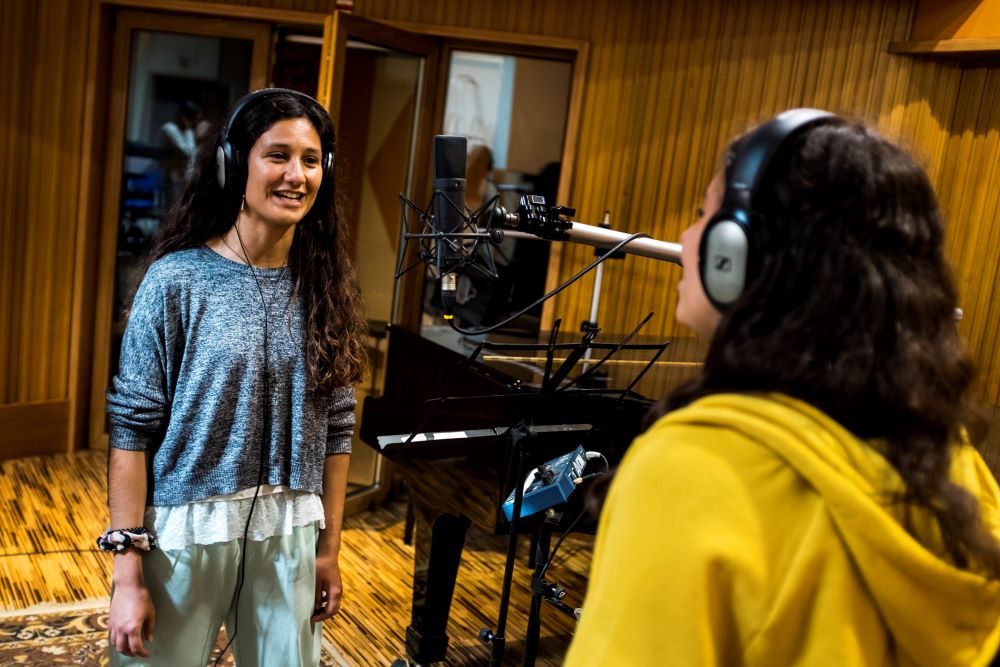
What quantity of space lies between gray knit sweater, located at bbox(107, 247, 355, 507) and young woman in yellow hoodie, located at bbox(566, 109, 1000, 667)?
0.97 m

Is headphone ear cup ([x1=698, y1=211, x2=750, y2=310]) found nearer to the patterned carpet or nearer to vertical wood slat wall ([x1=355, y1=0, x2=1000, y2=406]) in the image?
the patterned carpet

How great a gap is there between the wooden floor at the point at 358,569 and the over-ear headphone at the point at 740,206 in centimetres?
241

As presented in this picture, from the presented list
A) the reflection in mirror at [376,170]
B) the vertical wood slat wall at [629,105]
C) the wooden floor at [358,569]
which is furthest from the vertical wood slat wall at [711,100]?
the wooden floor at [358,569]

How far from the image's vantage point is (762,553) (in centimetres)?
73

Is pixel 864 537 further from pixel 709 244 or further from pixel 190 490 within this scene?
pixel 190 490

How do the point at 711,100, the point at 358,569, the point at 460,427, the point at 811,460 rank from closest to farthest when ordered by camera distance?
the point at 811,460, the point at 460,427, the point at 358,569, the point at 711,100

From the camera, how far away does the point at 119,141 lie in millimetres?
4488

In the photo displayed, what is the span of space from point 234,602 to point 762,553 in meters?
1.21

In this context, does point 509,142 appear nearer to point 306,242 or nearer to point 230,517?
point 306,242

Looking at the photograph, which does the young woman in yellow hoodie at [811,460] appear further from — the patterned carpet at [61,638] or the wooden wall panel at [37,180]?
the wooden wall panel at [37,180]

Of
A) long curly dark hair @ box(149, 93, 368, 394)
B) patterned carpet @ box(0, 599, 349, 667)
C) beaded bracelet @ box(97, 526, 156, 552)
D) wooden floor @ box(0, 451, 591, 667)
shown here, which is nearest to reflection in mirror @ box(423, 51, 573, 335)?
wooden floor @ box(0, 451, 591, 667)

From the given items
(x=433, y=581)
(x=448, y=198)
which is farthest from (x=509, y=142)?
(x=448, y=198)

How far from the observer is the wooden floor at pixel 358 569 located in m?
3.10

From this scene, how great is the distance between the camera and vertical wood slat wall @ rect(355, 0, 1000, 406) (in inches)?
155
